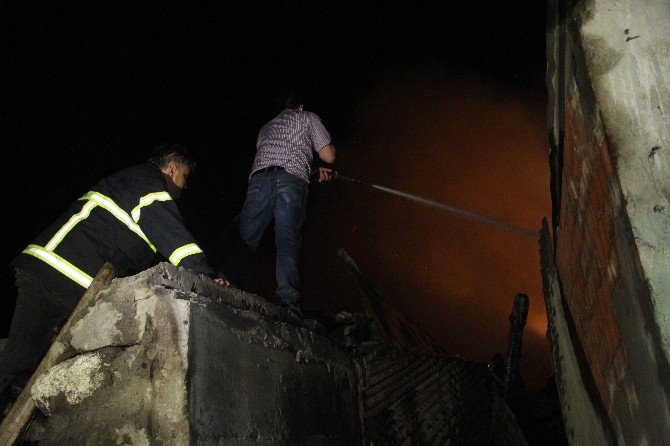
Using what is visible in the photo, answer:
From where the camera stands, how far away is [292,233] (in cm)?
353

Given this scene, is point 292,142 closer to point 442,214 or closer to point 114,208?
point 114,208

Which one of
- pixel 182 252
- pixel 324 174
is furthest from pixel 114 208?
pixel 324 174

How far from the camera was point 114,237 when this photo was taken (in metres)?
2.49

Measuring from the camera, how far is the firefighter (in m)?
2.28

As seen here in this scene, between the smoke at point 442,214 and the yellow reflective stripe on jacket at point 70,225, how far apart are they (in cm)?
1057

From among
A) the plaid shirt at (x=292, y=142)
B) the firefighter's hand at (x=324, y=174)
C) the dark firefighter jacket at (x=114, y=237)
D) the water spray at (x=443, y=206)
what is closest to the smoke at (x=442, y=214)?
the water spray at (x=443, y=206)

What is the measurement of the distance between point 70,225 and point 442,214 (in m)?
12.0

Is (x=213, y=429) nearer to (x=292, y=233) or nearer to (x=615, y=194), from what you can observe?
(x=615, y=194)

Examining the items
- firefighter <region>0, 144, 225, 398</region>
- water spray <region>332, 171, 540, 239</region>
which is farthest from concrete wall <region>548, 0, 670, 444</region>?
water spray <region>332, 171, 540, 239</region>

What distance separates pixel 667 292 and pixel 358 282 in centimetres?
394

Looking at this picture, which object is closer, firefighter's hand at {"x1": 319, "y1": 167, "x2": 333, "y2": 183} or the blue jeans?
the blue jeans

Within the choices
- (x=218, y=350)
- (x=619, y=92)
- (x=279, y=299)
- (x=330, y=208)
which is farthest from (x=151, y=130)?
(x=619, y=92)

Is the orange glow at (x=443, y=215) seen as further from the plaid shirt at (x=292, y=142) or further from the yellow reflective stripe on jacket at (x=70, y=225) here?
the yellow reflective stripe on jacket at (x=70, y=225)

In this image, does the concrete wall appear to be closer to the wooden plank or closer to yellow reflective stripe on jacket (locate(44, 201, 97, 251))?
the wooden plank
